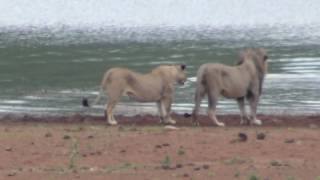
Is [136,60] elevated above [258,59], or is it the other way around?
[258,59]

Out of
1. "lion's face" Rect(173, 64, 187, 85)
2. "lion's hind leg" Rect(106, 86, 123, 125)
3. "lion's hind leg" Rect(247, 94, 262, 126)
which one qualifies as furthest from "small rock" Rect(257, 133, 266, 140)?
"lion's face" Rect(173, 64, 187, 85)

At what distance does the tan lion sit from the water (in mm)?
2321

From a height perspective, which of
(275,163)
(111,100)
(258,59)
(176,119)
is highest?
(275,163)

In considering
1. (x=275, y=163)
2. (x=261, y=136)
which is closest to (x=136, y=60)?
(x=261, y=136)

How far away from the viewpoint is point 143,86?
18422 millimetres

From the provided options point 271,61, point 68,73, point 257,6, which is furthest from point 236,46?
point 257,6

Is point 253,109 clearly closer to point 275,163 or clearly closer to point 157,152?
point 157,152

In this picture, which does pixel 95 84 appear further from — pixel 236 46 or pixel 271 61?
pixel 236 46

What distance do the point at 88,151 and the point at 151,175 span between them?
2.38 metres

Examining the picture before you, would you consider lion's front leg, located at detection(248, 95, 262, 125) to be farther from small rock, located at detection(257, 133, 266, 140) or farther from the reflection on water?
small rock, located at detection(257, 133, 266, 140)

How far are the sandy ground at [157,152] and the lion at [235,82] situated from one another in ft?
1.40

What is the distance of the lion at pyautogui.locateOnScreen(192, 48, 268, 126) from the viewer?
1808cm

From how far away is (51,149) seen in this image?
14383 millimetres

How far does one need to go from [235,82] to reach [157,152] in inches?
183
